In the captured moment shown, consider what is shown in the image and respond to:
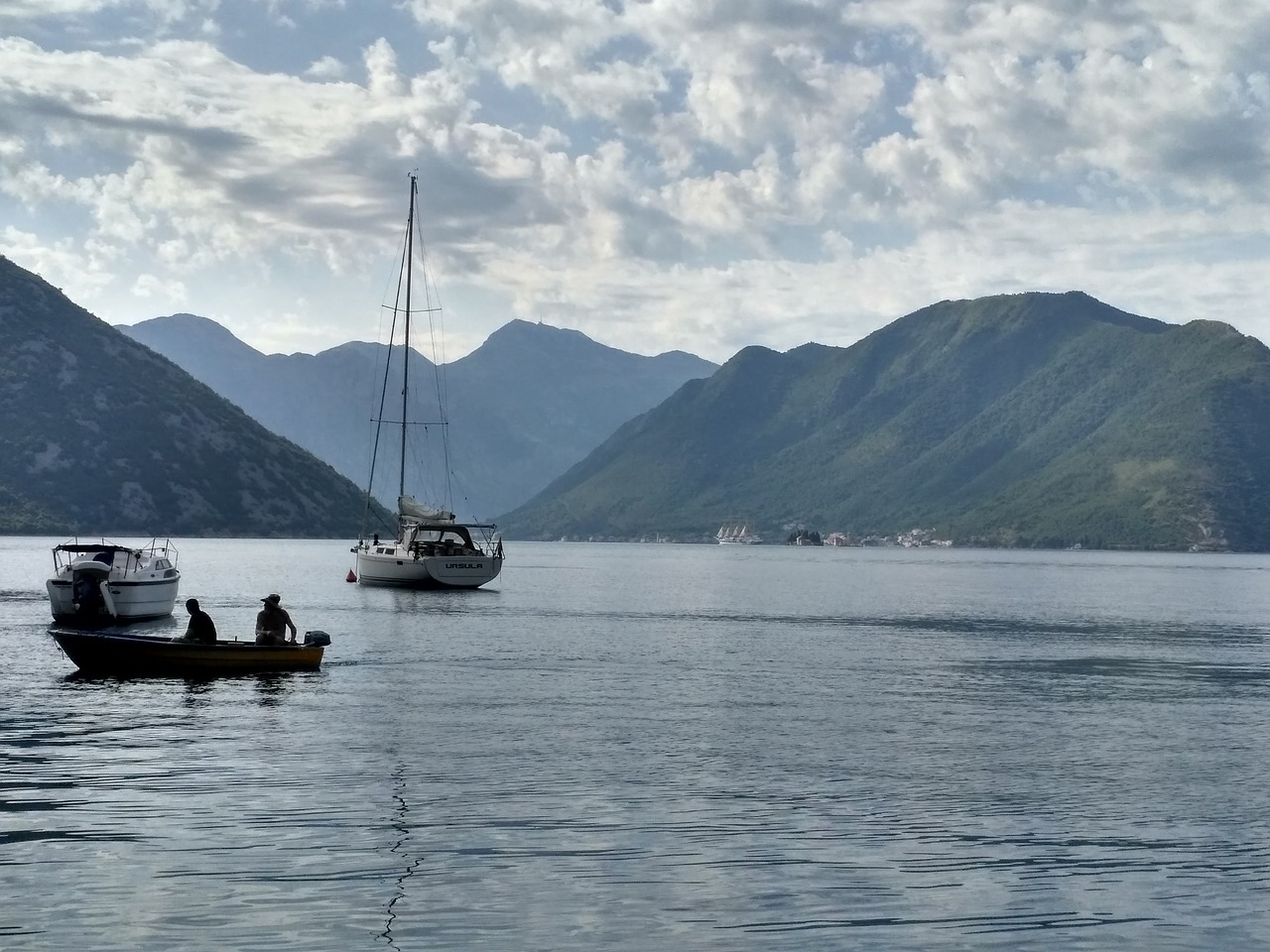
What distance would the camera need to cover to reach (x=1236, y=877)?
22.0m

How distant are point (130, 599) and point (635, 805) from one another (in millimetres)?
56649

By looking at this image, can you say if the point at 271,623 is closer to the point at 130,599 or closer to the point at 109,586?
the point at 109,586

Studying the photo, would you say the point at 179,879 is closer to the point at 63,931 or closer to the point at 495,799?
the point at 63,931

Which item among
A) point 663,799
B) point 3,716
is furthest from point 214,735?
point 663,799

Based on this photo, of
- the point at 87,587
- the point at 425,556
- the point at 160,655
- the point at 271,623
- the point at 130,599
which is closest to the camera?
the point at 160,655

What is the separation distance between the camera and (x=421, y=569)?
370 ft

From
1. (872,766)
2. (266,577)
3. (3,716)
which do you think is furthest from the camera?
(266,577)

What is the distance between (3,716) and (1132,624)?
7645 centimetres

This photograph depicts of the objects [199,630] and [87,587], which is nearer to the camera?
[199,630]

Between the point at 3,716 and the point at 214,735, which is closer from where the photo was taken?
the point at 214,735

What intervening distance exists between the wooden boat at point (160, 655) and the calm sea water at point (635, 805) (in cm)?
81

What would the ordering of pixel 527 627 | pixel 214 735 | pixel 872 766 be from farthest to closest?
pixel 527 627 → pixel 214 735 → pixel 872 766

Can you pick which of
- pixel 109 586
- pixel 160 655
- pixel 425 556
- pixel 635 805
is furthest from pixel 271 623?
pixel 425 556

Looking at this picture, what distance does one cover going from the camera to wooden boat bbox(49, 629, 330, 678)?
47.2 m
